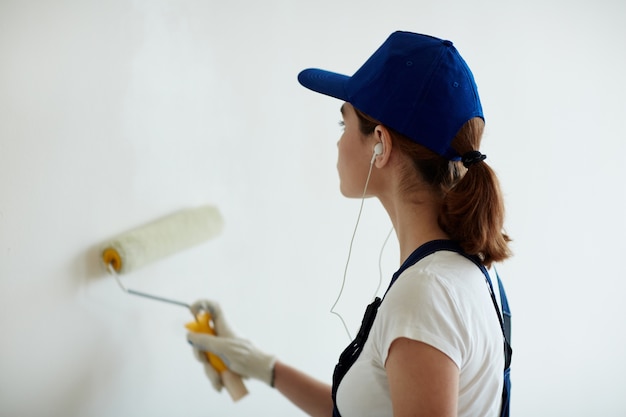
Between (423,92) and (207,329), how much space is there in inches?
25.4

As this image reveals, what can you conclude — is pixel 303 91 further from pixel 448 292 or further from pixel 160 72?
pixel 448 292

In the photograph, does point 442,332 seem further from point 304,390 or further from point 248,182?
point 248,182

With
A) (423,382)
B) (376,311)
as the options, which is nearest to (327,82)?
(376,311)

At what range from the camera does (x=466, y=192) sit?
0.87 meters

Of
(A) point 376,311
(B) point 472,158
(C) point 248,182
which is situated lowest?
(A) point 376,311

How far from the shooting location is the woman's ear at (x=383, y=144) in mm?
901

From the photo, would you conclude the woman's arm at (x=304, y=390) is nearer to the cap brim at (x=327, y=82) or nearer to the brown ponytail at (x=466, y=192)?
the brown ponytail at (x=466, y=192)

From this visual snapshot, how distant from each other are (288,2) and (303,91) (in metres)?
0.19

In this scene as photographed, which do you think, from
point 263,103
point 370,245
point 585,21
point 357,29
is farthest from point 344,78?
point 585,21

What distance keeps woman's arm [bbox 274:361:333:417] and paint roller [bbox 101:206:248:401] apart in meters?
0.08

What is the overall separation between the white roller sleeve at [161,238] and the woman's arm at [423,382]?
1.68 ft

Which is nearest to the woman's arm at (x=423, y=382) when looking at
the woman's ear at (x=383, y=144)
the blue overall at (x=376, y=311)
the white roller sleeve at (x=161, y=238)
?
the blue overall at (x=376, y=311)

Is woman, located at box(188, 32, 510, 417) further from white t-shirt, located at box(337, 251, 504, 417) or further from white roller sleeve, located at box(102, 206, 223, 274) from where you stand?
white roller sleeve, located at box(102, 206, 223, 274)

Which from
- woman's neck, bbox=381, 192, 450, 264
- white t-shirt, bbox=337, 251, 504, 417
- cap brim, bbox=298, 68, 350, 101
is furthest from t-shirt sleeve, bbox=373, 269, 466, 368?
cap brim, bbox=298, 68, 350, 101
